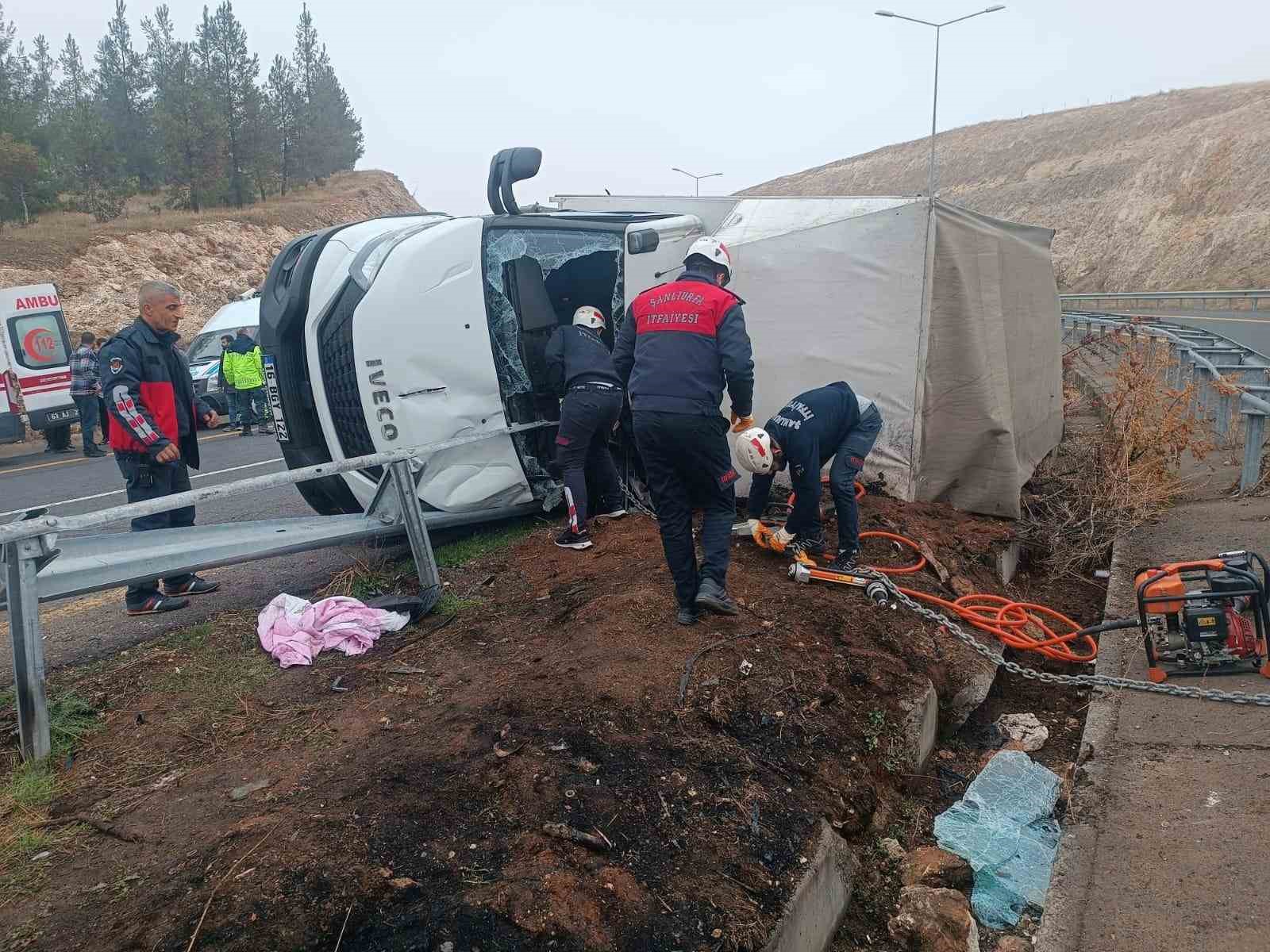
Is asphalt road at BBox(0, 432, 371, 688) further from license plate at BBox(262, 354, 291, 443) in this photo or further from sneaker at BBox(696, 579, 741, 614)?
sneaker at BBox(696, 579, 741, 614)

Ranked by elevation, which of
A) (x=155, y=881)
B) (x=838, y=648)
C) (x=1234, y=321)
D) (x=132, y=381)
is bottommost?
(x=1234, y=321)

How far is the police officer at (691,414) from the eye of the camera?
4.52 metres

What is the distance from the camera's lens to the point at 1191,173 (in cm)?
4159

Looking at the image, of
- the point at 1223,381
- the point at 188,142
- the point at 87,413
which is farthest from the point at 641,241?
the point at 188,142

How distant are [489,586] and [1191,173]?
151 feet

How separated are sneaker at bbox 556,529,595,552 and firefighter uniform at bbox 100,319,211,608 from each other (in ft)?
7.27

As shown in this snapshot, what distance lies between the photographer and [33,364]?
14.1m

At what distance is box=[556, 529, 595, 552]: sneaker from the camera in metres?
5.91

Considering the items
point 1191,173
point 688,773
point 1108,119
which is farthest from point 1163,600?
point 1108,119

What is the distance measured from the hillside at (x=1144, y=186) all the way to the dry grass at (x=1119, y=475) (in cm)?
2724

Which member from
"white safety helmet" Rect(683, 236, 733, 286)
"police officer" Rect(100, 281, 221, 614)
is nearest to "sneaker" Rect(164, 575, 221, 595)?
"police officer" Rect(100, 281, 221, 614)

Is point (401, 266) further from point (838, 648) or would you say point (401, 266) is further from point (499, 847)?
point (499, 847)

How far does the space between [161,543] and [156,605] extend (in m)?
1.35

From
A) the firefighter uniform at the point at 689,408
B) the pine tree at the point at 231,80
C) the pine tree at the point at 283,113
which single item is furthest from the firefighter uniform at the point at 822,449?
the pine tree at the point at 283,113
